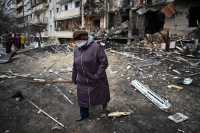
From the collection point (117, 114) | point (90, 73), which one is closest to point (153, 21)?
point (117, 114)

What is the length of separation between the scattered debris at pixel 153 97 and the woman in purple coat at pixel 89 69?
1801 mm

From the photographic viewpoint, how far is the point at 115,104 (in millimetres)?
5906

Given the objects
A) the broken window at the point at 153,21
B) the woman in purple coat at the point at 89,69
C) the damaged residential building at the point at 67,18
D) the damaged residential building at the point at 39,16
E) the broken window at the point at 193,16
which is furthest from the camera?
the damaged residential building at the point at 39,16

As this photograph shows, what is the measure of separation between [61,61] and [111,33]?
10130mm

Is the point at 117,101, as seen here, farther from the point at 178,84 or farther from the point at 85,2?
the point at 85,2

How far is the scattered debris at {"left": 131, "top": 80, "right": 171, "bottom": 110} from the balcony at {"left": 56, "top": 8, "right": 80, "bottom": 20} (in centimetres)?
2668

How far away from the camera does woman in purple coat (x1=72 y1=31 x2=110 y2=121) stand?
4367mm

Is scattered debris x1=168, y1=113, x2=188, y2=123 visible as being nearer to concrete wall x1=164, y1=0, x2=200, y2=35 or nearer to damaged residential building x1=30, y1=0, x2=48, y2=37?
concrete wall x1=164, y1=0, x2=200, y2=35

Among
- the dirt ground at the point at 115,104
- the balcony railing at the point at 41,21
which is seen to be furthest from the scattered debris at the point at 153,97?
the balcony railing at the point at 41,21

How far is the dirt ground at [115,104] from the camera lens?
470 cm

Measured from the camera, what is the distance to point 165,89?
23.3ft

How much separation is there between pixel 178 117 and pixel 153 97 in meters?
1.19

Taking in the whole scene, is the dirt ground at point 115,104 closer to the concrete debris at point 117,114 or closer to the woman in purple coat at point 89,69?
the concrete debris at point 117,114

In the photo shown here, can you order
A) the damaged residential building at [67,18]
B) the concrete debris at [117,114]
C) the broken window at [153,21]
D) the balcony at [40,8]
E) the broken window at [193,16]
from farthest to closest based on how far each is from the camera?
the balcony at [40,8] < the damaged residential building at [67,18] < the broken window at [153,21] < the broken window at [193,16] < the concrete debris at [117,114]
